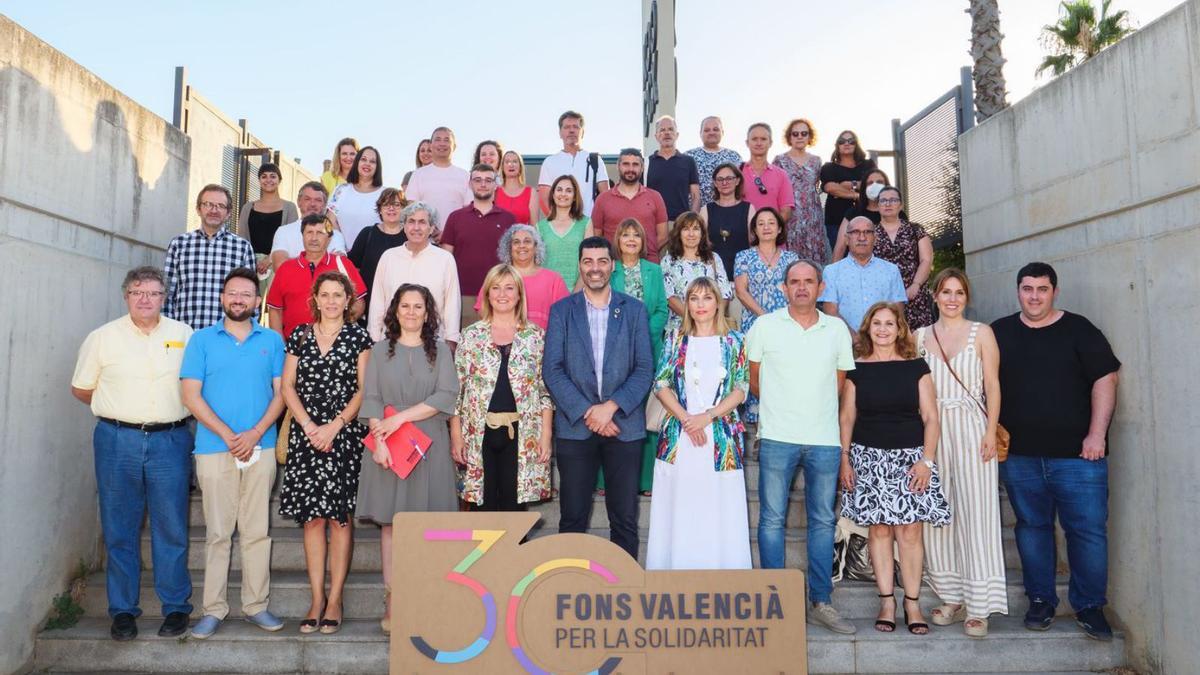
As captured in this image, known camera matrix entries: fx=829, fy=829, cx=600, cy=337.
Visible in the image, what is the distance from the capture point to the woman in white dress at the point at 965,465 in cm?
444

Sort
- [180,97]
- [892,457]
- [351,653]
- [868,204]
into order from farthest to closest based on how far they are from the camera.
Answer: [180,97], [868,204], [892,457], [351,653]

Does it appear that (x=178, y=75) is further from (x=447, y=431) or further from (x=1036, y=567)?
(x=1036, y=567)

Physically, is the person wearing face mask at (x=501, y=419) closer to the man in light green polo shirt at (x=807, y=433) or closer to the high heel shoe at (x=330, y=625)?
the high heel shoe at (x=330, y=625)

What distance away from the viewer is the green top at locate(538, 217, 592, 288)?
5945mm

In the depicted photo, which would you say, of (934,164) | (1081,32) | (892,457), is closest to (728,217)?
(892,457)

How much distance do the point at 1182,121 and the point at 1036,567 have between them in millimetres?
2413

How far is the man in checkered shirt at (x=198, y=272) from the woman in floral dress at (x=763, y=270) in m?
3.43

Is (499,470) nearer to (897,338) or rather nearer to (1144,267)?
(897,338)

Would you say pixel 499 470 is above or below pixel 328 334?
below

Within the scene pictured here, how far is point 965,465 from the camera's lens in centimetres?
456

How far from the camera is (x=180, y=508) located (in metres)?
4.44

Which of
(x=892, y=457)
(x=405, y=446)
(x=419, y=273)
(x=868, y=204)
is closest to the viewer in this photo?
(x=405, y=446)

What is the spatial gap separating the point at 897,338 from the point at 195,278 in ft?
14.0

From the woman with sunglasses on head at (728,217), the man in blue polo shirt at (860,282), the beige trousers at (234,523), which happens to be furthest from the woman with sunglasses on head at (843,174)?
the beige trousers at (234,523)
